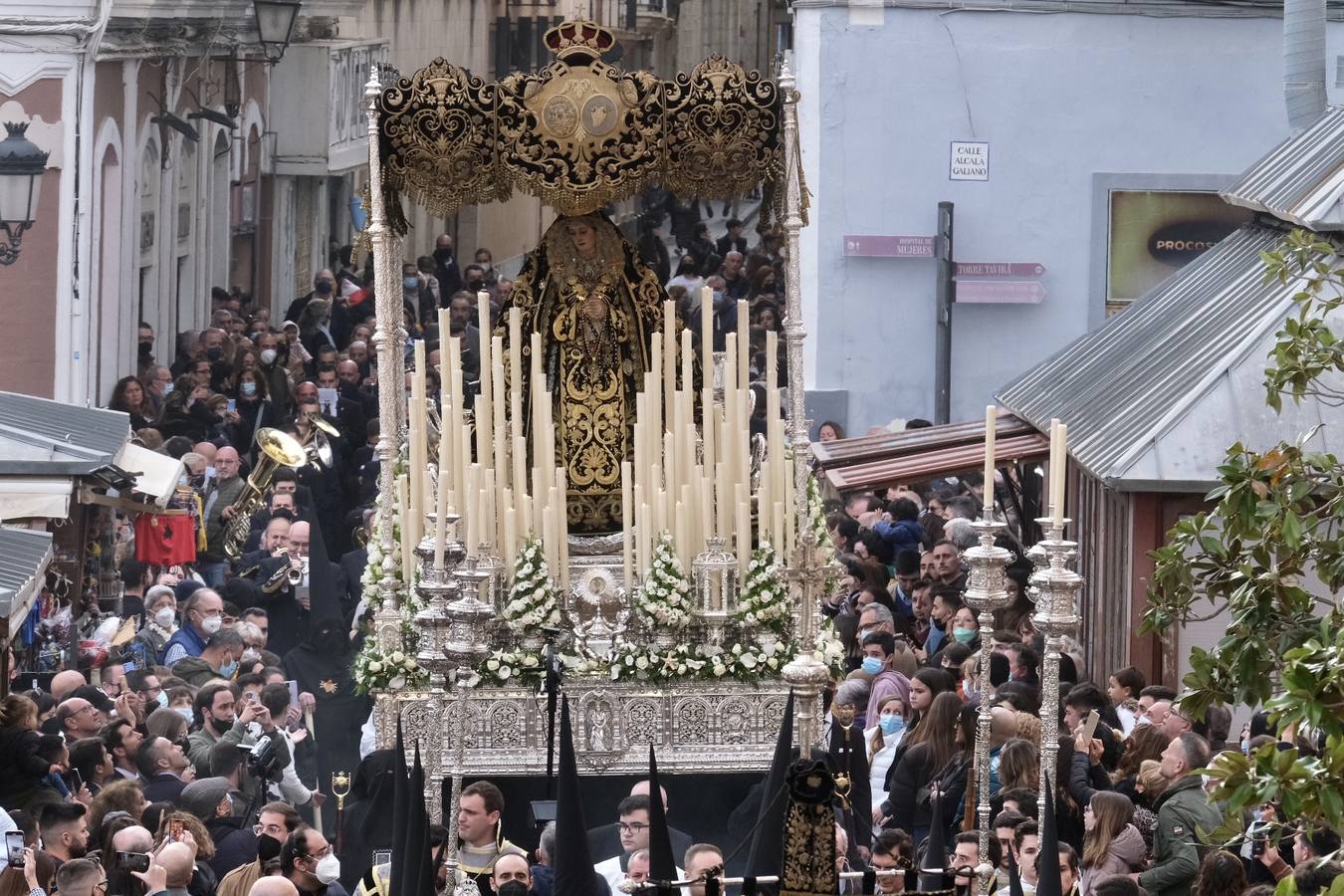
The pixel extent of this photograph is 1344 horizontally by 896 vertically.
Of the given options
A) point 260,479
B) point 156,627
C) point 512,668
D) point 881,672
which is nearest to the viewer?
→ point 512,668

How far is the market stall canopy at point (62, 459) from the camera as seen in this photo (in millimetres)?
15742

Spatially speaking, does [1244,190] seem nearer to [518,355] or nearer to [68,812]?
[518,355]

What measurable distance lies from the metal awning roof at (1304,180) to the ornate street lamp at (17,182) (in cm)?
704

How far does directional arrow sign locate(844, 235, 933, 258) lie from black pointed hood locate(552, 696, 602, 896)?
17.3 metres

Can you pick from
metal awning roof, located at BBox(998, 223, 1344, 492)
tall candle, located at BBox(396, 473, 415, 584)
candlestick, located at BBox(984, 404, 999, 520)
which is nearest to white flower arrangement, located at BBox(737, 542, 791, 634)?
tall candle, located at BBox(396, 473, 415, 584)

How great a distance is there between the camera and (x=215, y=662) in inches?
603

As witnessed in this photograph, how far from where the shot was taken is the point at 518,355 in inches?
537

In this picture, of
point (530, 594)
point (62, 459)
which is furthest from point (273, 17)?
point (530, 594)

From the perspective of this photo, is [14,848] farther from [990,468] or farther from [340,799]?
[990,468]

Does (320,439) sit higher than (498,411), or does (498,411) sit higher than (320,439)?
(320,439)

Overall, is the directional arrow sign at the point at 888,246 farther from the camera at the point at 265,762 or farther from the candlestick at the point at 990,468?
the candlestick at the point at 990,468

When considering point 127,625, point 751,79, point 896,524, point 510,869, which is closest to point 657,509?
point 751,79

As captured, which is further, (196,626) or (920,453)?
(920,453)

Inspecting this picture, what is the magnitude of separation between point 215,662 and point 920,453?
524 cm
